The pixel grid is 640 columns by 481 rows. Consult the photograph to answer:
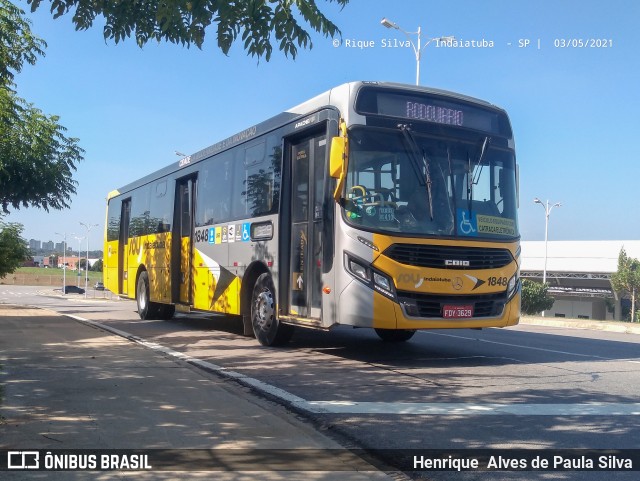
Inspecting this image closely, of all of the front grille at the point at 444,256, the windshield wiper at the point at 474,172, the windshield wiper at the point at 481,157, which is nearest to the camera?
the front grille at the point at 444,256

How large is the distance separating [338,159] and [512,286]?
323 centimetres

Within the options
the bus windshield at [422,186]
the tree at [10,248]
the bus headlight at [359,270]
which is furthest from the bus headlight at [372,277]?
the tree at [10,248]

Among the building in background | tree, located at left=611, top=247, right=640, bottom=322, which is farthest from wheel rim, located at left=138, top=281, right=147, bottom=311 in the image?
the building in background

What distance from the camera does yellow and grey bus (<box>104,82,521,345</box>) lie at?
859cm

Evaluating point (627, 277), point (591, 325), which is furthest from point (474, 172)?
point (627, 277)

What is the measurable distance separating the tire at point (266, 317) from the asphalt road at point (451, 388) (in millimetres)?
228

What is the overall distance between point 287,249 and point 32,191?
12068 mm

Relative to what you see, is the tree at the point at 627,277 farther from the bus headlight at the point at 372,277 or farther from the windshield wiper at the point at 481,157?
the bus headlight at the point at 372,277

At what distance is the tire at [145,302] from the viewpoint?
1708 cm

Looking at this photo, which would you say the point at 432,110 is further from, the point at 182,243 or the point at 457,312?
the point at 182,243

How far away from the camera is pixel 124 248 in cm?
1948

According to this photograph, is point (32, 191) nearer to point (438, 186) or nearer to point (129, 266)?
point (129, 266)

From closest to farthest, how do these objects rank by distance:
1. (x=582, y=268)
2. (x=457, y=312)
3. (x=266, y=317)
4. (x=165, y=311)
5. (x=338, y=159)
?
(x=338, y=159) → (x=457, y=312) → (x=266, y=317) → (x=165, y=311) → (x=582, y=268)

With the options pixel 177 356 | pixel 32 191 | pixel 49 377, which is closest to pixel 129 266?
pixel 32 191
